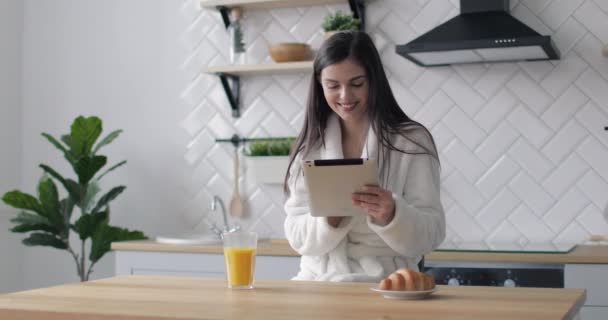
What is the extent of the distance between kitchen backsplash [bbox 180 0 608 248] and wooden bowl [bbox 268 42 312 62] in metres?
0.14

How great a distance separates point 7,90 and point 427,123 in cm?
225

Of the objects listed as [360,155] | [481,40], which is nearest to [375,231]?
[360,155]

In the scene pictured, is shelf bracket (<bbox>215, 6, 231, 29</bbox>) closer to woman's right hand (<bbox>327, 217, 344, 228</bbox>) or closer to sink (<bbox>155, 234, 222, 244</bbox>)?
sink (<bbox>155, 234, 222, 244</bbox>)

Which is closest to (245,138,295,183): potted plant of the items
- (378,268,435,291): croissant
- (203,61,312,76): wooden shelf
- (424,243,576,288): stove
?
(203,61,312,76): wooden shelf

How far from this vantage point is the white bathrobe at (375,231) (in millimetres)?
2170

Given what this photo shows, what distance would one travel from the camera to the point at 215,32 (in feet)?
13.8

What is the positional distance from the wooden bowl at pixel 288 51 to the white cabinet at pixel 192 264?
3.23 feet

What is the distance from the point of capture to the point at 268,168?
399cm

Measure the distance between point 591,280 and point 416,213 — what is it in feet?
3.86

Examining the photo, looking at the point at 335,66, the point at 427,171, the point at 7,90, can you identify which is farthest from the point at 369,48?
the point at 7,90

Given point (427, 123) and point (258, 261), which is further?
point (427, 123)

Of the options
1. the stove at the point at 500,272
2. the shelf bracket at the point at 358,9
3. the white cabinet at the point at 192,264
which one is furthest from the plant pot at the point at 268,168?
the stove at the point at 500,272

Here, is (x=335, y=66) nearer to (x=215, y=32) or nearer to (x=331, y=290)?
(x=331, y=290)

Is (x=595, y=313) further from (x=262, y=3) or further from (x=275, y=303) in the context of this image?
(x=262, y=3)
